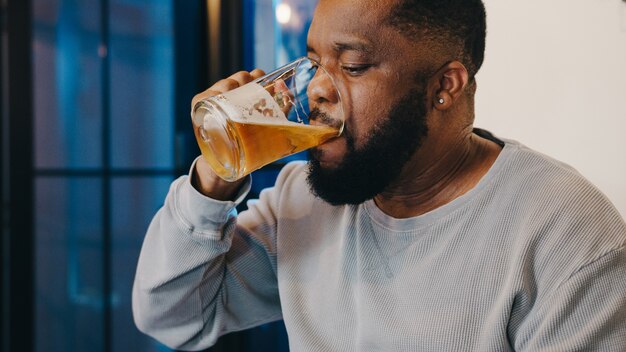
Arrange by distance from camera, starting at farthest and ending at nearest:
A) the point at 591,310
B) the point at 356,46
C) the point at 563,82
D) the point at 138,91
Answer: the point at 138,91 → the point at 563,82 → the point at 356,46 → the point at 591,310

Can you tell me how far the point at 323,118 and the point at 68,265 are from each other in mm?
1968

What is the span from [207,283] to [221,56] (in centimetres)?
103

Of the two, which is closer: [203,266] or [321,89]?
[321,89]

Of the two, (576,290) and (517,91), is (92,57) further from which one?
(576,290)

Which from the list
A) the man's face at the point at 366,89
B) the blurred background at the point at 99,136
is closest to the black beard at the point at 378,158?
the man's face at the point at 366,89

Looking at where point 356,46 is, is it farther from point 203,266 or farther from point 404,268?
point 203,266

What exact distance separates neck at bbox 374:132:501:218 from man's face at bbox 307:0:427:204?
0.18ft

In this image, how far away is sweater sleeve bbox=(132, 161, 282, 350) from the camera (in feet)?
3.27

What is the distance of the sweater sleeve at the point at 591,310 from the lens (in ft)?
2.50

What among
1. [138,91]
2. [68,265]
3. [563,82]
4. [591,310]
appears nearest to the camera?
[591,310]

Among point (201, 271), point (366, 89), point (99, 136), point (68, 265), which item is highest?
point (366, 89)

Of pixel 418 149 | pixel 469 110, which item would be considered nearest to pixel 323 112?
pixel 418 149

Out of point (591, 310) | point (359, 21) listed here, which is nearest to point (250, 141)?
point (359, 21)

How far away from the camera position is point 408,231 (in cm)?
95
